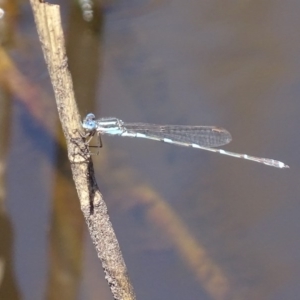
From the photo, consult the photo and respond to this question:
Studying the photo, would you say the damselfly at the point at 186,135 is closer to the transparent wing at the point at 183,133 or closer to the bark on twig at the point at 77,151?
the transparent wing at the point at 183,133

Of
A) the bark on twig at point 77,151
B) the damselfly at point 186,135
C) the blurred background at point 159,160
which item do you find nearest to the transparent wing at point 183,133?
the damselfly at point 186,135

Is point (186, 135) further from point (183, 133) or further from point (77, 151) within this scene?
point (77, 151)

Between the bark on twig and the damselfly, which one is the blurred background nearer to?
the damselfly

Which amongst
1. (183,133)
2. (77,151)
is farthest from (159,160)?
(77,151)

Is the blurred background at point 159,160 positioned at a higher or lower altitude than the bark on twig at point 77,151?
higher

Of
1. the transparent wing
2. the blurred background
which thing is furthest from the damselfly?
the blurred background

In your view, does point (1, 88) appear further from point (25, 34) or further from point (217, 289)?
point (217, 289)

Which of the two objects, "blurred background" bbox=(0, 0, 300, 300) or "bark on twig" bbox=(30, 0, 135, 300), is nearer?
"bark on twig" bbox=(30, 0, 135, 300)
